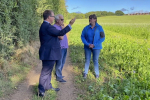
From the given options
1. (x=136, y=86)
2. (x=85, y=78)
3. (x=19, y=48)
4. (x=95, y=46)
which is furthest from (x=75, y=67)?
(x=136, y=86)

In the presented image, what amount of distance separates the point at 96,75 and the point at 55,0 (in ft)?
63.8

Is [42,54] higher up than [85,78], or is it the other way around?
[42,54]

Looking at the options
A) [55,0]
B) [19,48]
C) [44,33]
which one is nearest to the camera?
[44,33]

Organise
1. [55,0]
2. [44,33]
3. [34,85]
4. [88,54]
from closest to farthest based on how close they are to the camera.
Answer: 1. [44,33]
2. [34,85]
3. [88,54]
4. [55,0]

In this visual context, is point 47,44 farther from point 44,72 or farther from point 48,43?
point 44,72

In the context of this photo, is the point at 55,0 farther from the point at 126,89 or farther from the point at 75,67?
the point at 126,89

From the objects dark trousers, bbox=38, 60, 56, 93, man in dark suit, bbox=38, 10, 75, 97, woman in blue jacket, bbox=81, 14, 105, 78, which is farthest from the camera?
woman in blue jacket, bbox=81, 14, 105, 78

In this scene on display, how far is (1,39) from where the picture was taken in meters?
5.04

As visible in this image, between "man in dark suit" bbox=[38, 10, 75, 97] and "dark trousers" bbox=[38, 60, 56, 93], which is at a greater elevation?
"man in dark suit" bbox=[38, 10, 75, 97]

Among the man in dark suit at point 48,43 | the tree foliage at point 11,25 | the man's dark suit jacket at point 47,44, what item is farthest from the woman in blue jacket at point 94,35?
the tree foliage at point 11,25

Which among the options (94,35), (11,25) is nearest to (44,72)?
(94,35)

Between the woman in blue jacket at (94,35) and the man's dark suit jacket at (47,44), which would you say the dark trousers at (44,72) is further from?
the woman in blue jacket at (94,35)

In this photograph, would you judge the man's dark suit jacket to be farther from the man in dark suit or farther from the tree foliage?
the tree foliage

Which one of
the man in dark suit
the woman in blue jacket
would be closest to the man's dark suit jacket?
the man in dark suit
